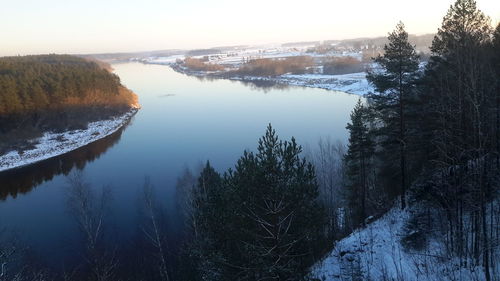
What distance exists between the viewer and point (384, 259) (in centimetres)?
952

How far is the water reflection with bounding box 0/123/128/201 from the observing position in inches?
1030

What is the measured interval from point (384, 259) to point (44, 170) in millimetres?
27824

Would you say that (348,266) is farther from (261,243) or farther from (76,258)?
(76,258)

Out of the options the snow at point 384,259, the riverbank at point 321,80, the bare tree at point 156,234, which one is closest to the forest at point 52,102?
the bare tree at point 156,234

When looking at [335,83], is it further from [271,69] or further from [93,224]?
[93,224]

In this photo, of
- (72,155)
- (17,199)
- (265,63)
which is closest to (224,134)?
(72,155)

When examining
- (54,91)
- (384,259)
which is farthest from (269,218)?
(54,91)

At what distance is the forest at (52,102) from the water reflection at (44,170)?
5.32 m

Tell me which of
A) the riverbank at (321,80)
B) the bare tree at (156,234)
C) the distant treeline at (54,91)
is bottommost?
the bare tree at (156,234)

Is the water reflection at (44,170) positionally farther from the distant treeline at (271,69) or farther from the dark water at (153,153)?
the distant treeline at (271,69)

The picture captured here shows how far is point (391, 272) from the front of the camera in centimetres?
849

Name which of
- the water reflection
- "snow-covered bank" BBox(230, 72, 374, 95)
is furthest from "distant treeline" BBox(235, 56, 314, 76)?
the water reflection

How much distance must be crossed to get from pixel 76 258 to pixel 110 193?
7407 mm

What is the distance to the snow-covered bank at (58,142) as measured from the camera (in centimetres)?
3165
